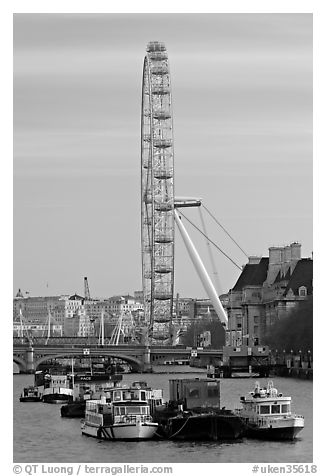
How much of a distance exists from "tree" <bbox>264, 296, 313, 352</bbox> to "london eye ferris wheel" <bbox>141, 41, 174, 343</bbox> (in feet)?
11.7

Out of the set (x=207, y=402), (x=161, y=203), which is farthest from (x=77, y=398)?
(x=161, y=203)

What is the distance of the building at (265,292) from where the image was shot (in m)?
42.0

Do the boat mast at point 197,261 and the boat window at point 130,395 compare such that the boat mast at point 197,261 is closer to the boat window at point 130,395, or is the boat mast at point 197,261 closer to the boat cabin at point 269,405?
the boat window at point 130,395

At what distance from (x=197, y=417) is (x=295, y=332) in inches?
740

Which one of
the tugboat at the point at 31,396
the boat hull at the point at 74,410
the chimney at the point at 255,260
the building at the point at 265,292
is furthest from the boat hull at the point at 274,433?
the chimney at the point at 255,260

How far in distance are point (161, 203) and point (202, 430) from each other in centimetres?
2347

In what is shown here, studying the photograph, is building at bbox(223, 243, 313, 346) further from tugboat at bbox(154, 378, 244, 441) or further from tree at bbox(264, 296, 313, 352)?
tugboat at bbox(154, 378, 244, 441)

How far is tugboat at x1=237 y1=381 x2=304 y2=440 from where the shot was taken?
1452cm

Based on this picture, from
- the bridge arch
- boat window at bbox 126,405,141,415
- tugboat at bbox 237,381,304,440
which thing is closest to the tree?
the bridge arch

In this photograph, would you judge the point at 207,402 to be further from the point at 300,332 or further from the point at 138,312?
the point at 138,312

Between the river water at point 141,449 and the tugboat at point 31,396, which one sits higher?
the tugboat at point 31,396

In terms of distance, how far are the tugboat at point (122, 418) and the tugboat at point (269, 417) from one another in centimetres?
104
